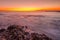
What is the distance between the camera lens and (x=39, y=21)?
3.79 feet

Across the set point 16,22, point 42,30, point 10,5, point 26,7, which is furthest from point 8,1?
point 42,30

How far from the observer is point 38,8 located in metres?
1.37

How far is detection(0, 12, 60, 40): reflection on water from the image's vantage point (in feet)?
3.44

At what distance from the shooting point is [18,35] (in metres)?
0.99

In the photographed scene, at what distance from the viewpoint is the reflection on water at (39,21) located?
1.05 metres

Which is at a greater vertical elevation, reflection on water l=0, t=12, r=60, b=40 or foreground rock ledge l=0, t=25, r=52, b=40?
reflection on water l=0, t=12, r=60, b=40

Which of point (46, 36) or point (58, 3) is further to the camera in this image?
point (58, 3)

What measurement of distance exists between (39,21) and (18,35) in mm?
301

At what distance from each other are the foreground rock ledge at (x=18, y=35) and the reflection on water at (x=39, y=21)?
0.06m

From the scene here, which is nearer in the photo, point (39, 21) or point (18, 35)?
point (18, 35)

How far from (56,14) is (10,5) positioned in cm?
60

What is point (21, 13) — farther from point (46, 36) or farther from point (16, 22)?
point (46, 36)

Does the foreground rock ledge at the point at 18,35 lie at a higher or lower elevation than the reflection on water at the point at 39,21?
lower

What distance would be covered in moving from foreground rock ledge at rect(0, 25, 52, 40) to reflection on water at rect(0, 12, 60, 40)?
0.19 feet
